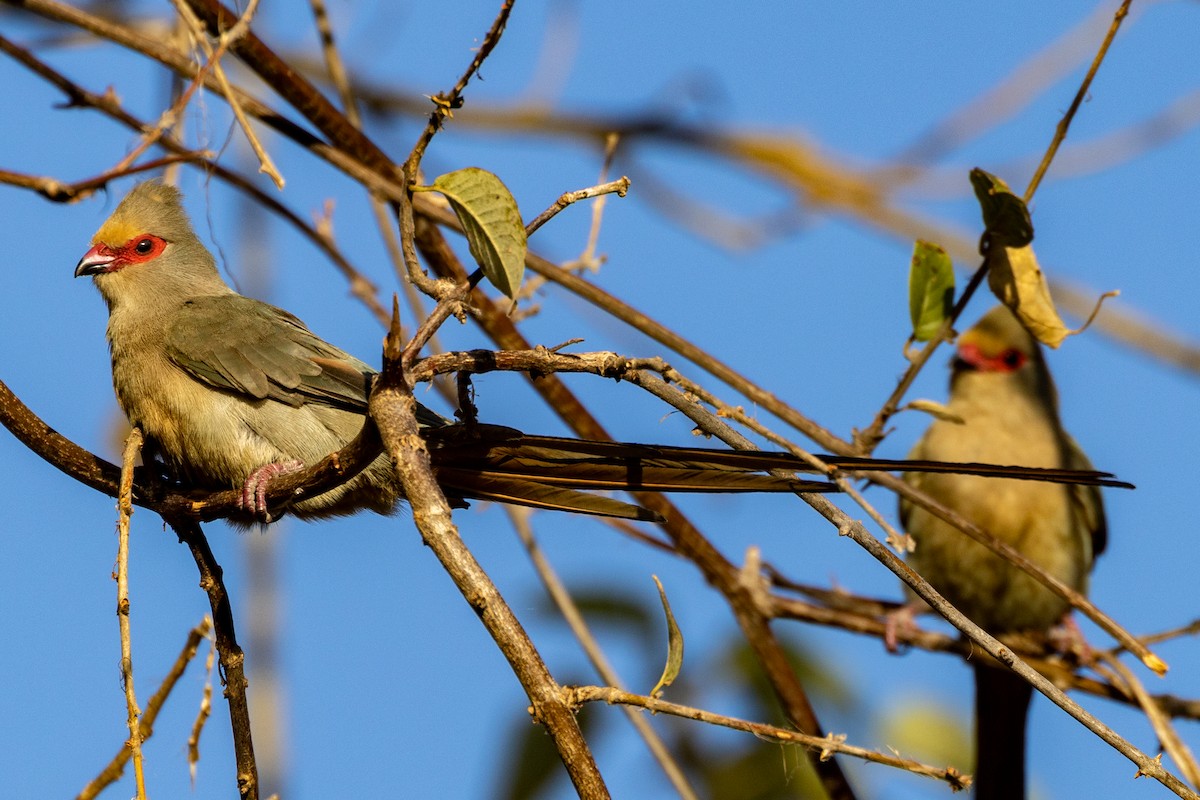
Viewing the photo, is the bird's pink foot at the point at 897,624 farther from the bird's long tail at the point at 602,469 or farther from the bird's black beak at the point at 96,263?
the bird's black beak at the point at 96,263

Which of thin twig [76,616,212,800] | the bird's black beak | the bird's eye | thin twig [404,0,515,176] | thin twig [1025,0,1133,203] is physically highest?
the bird's eye

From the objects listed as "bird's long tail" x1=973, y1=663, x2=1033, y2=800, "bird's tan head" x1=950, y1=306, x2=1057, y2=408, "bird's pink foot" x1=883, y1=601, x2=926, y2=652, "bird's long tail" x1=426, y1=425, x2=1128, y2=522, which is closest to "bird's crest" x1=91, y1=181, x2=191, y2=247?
"bird's long tail" x1=426, y1=425, x2=1128, y2=522

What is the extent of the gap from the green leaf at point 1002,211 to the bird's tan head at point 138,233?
2344 mm

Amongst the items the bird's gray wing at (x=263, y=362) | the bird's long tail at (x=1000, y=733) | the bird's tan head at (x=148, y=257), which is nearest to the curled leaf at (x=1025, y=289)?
the bird's gray wing at (x=263, y=362)

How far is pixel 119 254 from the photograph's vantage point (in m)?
3.67

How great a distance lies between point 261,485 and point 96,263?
4.12ft

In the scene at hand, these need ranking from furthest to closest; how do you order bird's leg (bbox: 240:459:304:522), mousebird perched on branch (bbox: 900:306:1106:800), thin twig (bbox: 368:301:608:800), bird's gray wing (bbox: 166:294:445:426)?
mousebird perched on branch (bbox: 900:306:1106:800) < bird's gray wing (bbox: 166:294:445:426) < bird's leg (bbox: 240:459:304:522) < thin twig (bbox: 368:301:608:800)

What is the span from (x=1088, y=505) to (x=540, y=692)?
4.51m

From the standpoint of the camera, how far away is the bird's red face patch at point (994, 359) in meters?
5.79

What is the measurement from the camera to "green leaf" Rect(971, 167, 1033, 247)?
8.79 feet

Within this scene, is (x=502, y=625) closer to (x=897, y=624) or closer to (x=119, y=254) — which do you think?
(x=119, y=254)

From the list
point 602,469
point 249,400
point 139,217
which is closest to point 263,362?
point 249,400

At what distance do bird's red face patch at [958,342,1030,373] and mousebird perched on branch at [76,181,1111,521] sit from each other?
3413 millimetres

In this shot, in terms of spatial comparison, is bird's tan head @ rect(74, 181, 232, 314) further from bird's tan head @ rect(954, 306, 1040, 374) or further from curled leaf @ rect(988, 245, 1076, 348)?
bird's tan head @ rect(954, 306, 1040, 374)
